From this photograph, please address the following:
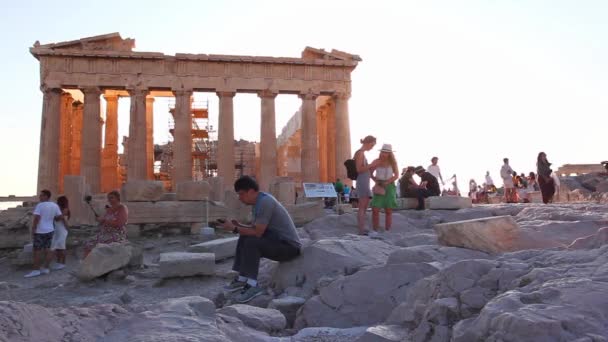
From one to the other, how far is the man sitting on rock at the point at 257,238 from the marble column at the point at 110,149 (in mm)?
22205

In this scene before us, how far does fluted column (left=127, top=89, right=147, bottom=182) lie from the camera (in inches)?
966

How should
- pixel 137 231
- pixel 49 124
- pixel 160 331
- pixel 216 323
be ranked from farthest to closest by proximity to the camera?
1. pixel 49 124
2. pixel 137 231
3. pixel 216 323
4. pixel 160 331

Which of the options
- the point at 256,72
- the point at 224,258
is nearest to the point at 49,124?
the point at 256,72

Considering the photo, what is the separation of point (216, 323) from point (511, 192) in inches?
617

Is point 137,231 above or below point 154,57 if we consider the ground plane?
below

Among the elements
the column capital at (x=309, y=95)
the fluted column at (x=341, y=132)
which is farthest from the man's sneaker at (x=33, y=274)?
the column capital at (x=309, y=95)

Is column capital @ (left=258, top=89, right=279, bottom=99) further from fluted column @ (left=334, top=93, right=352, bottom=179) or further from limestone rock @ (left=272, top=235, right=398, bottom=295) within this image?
limestone rock @ (left=272, top=235, right=398, bottom=295)

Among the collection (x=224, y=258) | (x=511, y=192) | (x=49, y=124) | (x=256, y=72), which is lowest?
(x=224, y=258)

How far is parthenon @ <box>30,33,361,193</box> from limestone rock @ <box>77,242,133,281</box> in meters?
16.5

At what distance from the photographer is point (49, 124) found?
24.0 m

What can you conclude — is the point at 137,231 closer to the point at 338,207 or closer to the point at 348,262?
the point at 338,207

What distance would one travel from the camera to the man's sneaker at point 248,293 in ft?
18.4

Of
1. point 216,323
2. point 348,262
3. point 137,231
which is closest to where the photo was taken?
point 216,323

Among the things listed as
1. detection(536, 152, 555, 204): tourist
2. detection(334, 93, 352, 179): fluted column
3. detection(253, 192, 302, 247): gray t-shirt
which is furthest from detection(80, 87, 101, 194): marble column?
detection(253, 192, 302, 247): gray t-shirt
